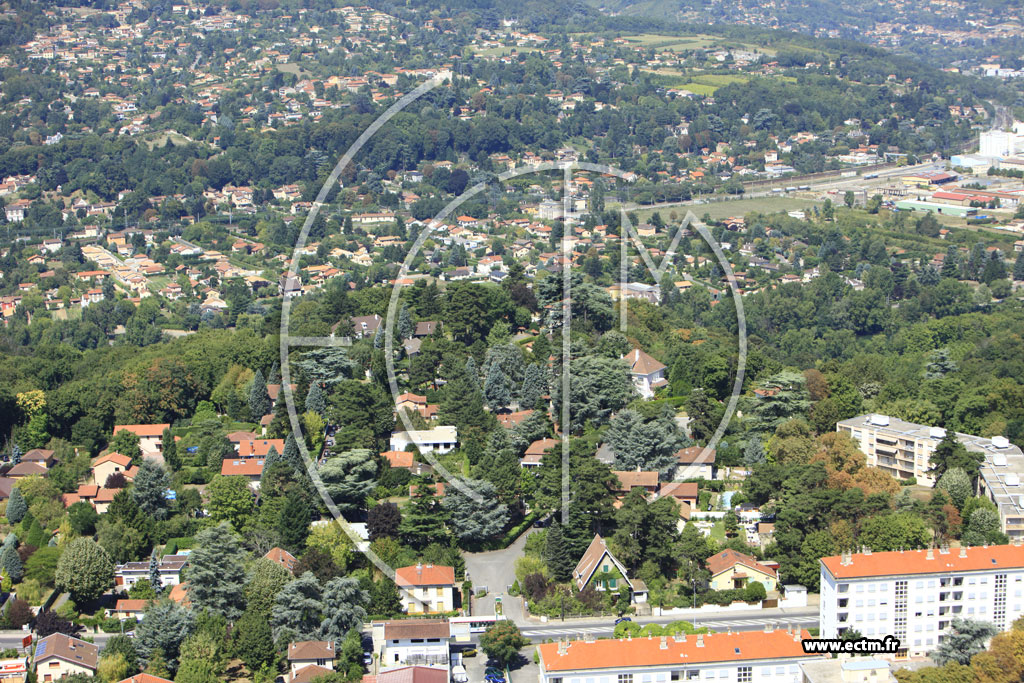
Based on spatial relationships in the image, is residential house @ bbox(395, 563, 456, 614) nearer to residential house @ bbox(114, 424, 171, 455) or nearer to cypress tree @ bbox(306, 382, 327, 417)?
cypress tree @ bbox(306, 382, 327, 417)

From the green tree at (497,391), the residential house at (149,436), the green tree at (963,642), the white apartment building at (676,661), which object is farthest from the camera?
the green tree at (497,391)

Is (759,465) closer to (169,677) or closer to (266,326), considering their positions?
(169,677)

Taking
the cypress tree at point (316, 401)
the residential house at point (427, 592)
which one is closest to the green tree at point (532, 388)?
the cypress tree at point (316, 401)

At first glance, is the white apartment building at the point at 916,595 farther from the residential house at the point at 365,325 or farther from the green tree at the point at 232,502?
the residential house at the point at 365,325

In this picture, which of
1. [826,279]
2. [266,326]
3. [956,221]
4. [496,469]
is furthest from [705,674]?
[956,221]

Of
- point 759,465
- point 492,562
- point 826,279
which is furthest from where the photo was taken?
point 826,279

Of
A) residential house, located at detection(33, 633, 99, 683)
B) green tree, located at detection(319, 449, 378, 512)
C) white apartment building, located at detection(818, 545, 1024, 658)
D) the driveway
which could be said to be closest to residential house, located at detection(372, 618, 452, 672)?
the driveway

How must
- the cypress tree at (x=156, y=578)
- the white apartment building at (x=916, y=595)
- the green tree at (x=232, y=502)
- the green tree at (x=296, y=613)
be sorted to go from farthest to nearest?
1. the green tree at (x=232, y=502)
2. the cypress tree at (x=156, y=578)
3. the white apartment building at (x=916, y=595)
4. the green tree at (x=296, y=613)
